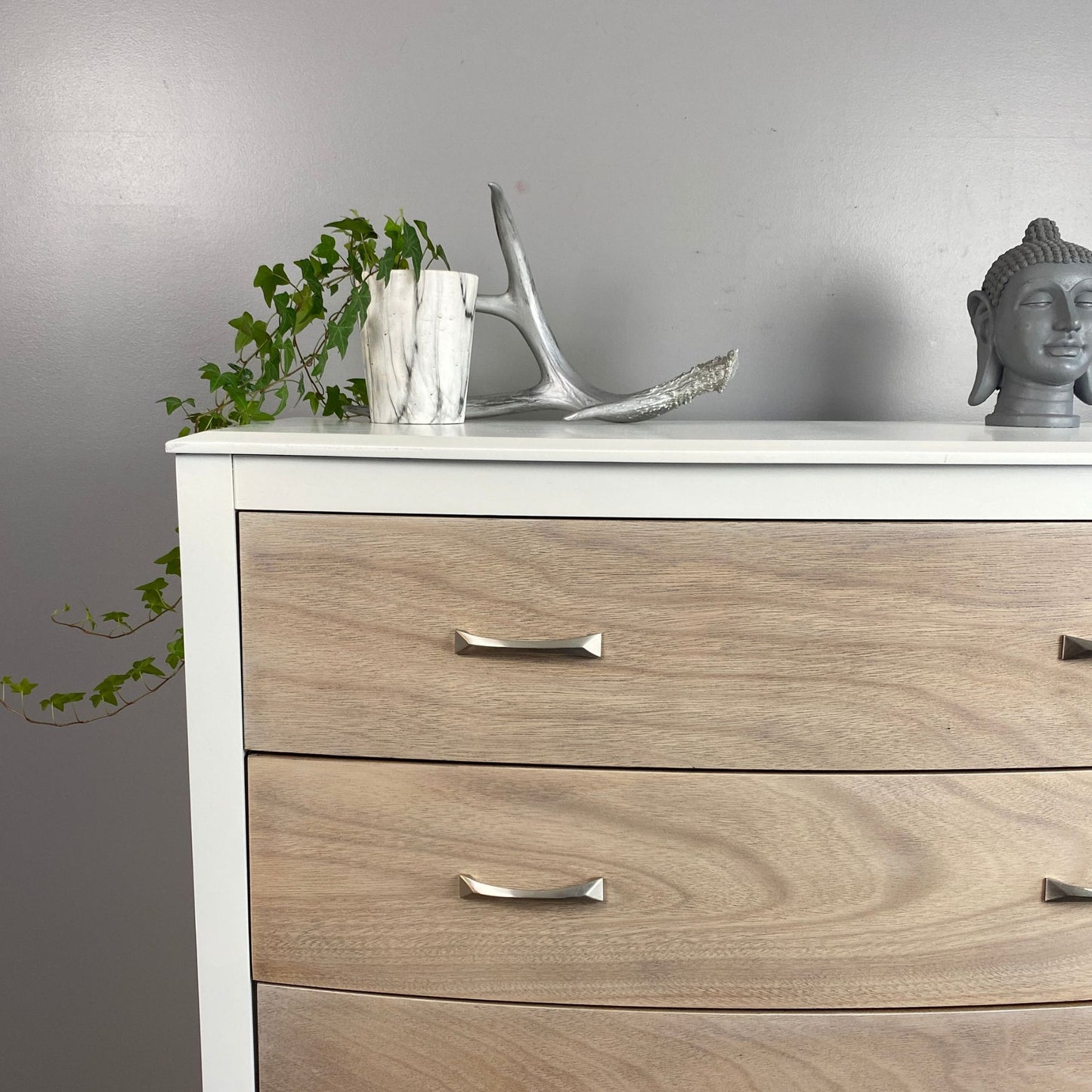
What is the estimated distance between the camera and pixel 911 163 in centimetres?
121

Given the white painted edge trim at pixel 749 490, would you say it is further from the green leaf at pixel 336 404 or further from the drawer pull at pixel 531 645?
the green leaf at pixel 336 404

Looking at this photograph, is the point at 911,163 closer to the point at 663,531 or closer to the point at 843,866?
the point at 663,531

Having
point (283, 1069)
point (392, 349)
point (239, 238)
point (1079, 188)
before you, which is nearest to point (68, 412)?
point (239, 238)

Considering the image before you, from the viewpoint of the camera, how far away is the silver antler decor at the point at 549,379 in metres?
1.04

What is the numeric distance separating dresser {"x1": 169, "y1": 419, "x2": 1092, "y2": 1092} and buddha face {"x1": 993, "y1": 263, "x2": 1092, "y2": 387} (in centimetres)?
20

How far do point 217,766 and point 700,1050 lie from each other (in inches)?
18.4

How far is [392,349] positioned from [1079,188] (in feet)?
3.03

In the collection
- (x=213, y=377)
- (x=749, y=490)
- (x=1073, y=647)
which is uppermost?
(x=213, y=377)

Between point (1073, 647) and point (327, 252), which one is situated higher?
point (327, 252)

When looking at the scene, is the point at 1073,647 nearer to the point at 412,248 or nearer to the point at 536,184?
the point at 412,248

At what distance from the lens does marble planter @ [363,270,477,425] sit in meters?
0.92

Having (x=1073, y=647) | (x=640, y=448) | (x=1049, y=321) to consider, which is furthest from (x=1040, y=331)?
(x=640, y=448)

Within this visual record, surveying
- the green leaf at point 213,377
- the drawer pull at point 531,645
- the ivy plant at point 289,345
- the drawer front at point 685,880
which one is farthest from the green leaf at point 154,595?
the drawer pull at point 531,645

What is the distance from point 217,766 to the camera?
2.59 ft
